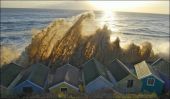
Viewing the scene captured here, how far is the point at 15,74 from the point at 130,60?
20.3 meters

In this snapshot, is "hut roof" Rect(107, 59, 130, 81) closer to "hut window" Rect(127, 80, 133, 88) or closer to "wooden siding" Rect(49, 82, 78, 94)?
"hut window" Rect(127, 80, 133, 88)

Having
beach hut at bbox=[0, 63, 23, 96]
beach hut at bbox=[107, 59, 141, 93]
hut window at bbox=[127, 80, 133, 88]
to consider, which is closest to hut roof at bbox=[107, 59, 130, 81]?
beach hut at bbox=[107, 59, 141, 93]

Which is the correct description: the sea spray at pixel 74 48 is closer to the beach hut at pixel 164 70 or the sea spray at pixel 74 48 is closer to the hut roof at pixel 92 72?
the hut roof at pixel 92 72

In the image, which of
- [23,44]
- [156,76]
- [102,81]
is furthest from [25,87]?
[23,44]

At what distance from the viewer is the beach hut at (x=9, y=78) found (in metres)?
26.5

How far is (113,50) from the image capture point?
44500mm

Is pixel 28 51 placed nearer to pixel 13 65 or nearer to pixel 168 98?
pixel 13 65

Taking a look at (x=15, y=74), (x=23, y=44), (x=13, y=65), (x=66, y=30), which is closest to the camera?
(x=15, y=74)

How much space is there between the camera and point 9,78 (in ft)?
92.6

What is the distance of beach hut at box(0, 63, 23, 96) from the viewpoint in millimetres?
26516

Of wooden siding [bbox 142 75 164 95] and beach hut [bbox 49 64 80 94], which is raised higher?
beach hut [bbox 49 64 80 94]

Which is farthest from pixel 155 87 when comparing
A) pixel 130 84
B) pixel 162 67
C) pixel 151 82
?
pixel 162 67

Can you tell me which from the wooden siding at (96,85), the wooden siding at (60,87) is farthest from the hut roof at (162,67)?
the wooden siding at (60,87)

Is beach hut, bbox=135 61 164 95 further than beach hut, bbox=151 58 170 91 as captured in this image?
No
